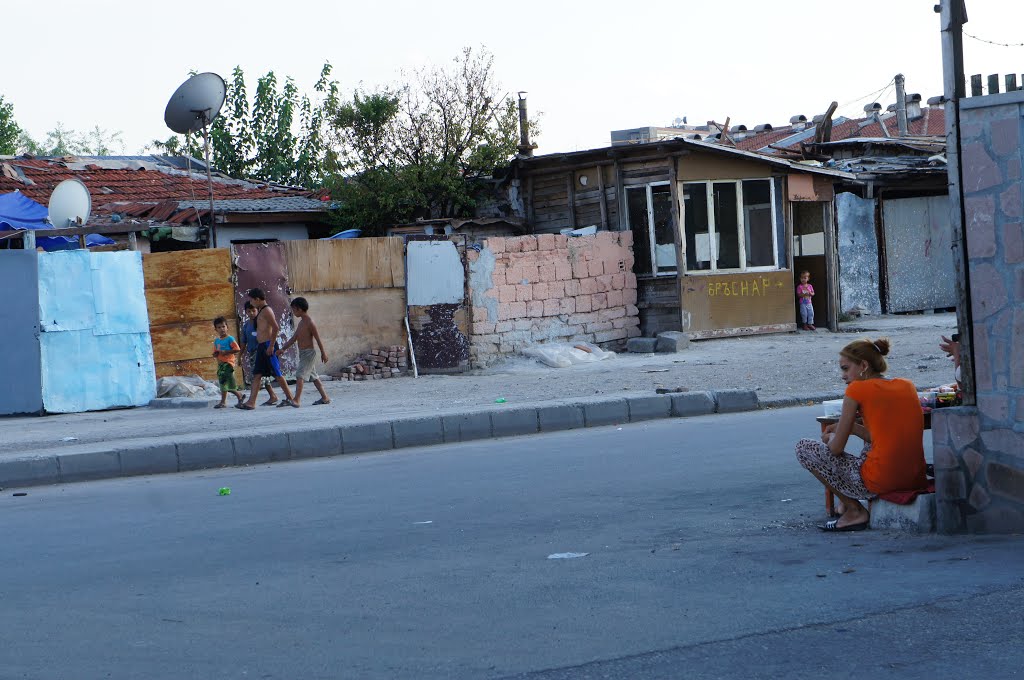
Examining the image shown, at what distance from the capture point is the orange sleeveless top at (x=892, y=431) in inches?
248

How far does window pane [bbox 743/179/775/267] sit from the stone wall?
15213 millimetres

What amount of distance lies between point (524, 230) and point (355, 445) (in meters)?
11.6

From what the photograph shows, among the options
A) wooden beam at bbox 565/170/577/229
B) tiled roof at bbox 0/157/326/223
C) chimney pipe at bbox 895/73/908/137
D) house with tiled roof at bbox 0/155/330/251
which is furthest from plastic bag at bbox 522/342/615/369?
chimney pipe at bbox 895/73/908/137

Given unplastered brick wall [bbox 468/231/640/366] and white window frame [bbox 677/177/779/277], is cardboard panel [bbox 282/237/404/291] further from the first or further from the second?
white window frame [bbox 677/177/779/277]

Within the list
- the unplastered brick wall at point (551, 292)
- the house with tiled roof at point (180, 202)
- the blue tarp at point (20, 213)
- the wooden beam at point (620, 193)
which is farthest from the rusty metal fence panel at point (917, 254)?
the blue tarp at point (20, 213)

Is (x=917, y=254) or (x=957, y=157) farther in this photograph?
(x=917, y=254)

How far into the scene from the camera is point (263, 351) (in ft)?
46.9

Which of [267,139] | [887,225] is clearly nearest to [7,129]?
[267,139]

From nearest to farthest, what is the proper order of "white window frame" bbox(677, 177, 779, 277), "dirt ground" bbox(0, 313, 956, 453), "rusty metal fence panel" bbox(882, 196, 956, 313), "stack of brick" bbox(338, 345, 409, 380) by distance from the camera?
"dirt ground" bbox(0, 313, 956, 453)
"stack of brick" bbox(338, 345, 409, 380)
"white window frame" bbox(677, 177, 779, 277)
"rusty metal fence panel" bbox(882, 196, 956, 313)

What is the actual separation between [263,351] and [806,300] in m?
11.2

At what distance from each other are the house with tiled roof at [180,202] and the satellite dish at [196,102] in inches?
66.7

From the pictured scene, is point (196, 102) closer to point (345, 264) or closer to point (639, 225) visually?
point (345, 264)

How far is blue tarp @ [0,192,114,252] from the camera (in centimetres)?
1823

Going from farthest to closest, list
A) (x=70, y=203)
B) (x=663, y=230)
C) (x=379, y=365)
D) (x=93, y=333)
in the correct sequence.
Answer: (x=663, y=230)
(x=379, y=365)
(x=70, y=203)
(x=93, y=333)
